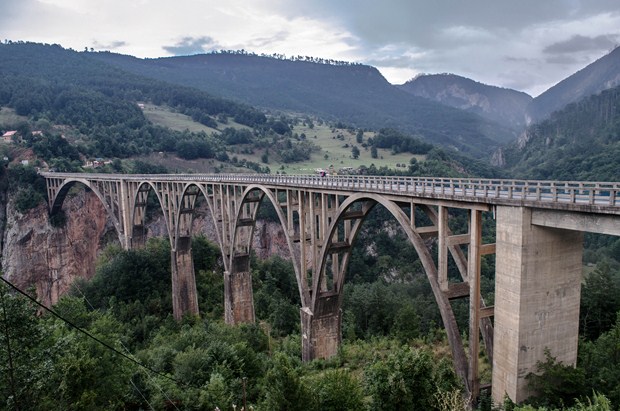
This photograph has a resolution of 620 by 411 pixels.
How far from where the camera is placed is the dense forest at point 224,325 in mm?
15953

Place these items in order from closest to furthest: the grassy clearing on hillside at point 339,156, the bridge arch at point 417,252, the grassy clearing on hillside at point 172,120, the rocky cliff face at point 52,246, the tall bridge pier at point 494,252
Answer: the tall bridge pier at point 494,252 → the bridge arch at point 417,252 → the rocky cliff face at point 52,246 → the grassy clearing on hillside at point 339,156 → the grassy clearing on hillside at point 172,120

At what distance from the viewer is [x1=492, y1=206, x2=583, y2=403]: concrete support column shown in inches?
632

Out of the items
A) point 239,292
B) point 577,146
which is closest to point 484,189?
point 239,292

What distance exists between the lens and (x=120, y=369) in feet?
64.7

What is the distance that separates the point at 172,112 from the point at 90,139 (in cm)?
6865

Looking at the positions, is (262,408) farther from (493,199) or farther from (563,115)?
(563,115)

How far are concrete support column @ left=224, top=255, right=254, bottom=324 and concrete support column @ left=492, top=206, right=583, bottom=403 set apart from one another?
2684 cm

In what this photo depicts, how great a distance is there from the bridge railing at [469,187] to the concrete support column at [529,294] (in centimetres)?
86

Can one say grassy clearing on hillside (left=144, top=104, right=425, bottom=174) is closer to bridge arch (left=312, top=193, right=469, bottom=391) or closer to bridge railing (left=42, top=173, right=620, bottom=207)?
bridge railing (left=42, top=173, right=620, bottom=207)

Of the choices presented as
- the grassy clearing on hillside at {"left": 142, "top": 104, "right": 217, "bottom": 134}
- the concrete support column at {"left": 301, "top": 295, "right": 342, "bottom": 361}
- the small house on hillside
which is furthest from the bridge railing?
the grassy clearing on hillside at {"left": 142, "top": 104, "right": 217, "bottom": 134}

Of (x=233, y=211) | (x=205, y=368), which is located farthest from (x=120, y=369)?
(x=233, y=211)

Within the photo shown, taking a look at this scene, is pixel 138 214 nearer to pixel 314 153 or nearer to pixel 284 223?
pixel 284 223

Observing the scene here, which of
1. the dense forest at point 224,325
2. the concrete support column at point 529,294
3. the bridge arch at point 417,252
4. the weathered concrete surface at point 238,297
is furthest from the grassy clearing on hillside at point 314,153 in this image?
the concrete support column at point 529,294

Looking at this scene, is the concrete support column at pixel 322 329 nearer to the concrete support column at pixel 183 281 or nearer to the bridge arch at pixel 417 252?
the bridge arch at pixel 417 252
